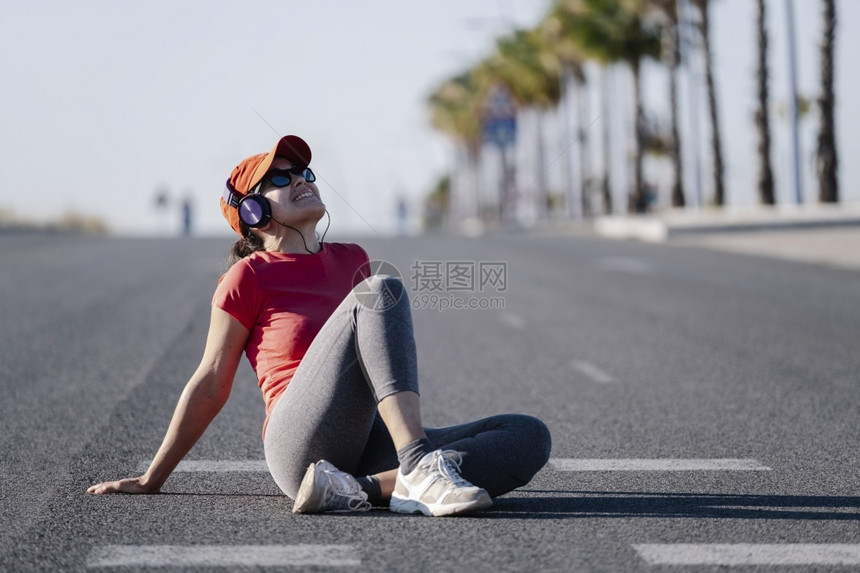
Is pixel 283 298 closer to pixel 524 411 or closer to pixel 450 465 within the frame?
pixel 450 465

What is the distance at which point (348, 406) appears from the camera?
571cm

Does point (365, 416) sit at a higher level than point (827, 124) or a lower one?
lower

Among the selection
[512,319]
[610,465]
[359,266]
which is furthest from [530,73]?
[359,266]

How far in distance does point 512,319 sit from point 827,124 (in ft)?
77.9

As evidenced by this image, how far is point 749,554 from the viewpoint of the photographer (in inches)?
198

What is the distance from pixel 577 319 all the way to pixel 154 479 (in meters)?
10.8

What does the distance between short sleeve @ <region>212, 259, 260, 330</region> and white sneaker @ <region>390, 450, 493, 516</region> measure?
92 centimetres

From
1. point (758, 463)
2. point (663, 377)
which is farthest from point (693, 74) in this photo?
point (758, 463)

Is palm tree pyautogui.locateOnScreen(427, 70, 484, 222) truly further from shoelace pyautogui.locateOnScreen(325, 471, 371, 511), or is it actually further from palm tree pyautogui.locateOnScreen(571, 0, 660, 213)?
shoelace pyautogui.locateOnScreen(325, 471, 371, 511)

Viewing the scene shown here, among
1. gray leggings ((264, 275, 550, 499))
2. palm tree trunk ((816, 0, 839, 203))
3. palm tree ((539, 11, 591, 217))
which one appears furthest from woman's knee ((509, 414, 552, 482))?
palm tree ((539, 11, 591, 217))

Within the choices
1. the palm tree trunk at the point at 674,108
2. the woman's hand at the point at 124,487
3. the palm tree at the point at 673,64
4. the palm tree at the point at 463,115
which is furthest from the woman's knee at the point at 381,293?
the palm tree at the point at 463,115

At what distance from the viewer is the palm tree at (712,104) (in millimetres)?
47219

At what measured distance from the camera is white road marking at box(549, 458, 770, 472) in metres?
6.89

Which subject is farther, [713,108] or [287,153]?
[713,108]
